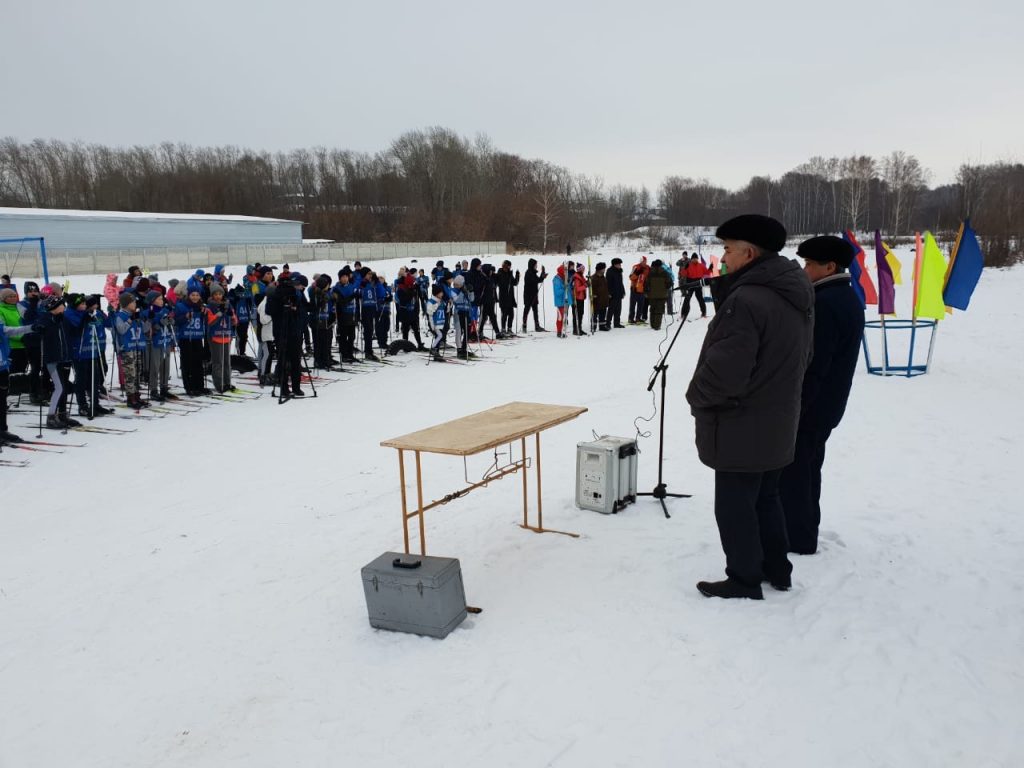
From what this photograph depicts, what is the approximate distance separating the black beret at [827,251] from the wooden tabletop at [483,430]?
186 centimetres

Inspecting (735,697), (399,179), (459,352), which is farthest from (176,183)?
→ (735,697)

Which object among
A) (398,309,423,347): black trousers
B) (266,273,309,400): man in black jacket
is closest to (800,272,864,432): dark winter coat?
(266,273,309,400): man in black jacket

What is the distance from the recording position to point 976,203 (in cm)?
3922

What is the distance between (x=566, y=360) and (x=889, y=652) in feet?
36.5

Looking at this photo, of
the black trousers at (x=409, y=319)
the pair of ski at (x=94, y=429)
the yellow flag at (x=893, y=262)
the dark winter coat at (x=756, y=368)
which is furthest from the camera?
the black trousers at (x=409, y=319)

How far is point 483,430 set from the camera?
14.4ft

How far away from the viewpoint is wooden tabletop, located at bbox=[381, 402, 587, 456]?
390 centimetres

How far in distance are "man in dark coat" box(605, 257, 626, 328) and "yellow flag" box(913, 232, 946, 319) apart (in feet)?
30.9

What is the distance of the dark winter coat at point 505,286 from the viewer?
18.0 m

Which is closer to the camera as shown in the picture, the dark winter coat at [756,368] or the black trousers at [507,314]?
the dark winter coat at [756,368]

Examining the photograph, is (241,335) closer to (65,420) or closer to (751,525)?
(65,420)

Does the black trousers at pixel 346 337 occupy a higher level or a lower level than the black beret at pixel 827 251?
lower

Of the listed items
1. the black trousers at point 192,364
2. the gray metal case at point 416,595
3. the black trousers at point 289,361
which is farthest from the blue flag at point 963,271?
the black trousers at point 192,364

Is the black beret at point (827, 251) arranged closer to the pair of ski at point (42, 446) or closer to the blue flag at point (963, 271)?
the blue flag at point (963, 271)
